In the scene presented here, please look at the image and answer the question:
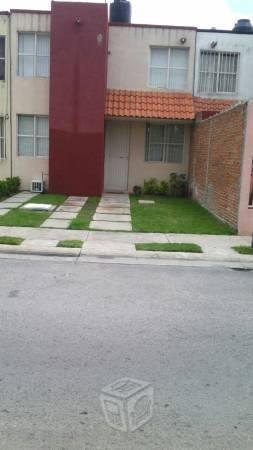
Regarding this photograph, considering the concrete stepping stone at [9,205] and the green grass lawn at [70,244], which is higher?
the concrete stepping stone at [9,205]

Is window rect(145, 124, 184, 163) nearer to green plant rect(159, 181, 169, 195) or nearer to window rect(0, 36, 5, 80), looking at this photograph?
green plant rect(159, 181, 169, 195)

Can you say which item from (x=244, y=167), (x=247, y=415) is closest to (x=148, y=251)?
(x=244, y=167)

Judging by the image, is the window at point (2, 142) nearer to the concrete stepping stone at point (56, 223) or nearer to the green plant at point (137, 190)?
the green plant at point (137, 190)

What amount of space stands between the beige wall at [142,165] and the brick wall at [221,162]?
1505 millimetres

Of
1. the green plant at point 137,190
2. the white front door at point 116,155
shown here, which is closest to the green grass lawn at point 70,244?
the green plant at point 137,190

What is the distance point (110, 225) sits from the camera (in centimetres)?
1016

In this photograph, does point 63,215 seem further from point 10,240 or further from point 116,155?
point 116,155

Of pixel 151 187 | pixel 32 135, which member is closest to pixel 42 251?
pixel 151 187

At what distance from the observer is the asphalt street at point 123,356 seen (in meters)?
2.80

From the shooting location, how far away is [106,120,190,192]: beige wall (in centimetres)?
1681

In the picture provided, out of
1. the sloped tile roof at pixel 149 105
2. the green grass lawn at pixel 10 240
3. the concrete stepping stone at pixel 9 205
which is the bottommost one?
the green grass lawn at pixel 10 240

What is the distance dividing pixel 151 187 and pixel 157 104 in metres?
3.18

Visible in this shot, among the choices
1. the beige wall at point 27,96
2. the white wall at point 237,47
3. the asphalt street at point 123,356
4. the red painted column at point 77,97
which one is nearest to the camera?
the asphalt street at point 123,356

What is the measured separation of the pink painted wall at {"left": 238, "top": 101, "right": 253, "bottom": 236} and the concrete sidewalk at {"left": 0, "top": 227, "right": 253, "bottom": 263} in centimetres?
37
